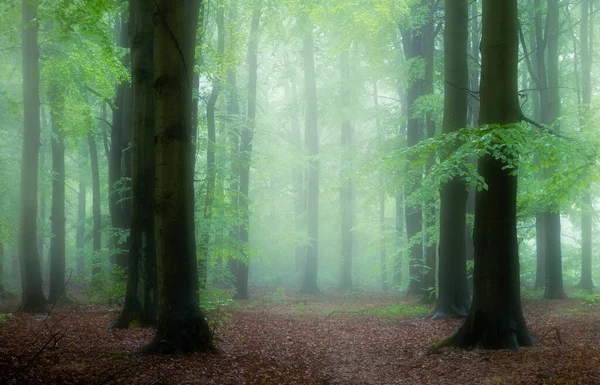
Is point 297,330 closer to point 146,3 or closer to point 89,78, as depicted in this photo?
point 146,3

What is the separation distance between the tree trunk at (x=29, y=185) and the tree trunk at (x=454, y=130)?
1116 centimetres

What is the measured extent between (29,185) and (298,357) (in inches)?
Answer: 395

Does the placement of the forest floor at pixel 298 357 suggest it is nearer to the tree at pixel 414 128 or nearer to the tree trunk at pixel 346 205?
the tree at pixel 414 128

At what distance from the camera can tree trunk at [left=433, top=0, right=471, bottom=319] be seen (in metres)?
11.8

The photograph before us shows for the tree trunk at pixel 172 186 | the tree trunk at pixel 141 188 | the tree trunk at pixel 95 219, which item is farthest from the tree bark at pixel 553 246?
the tree trunk at pixel 95 219

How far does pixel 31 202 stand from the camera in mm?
14086

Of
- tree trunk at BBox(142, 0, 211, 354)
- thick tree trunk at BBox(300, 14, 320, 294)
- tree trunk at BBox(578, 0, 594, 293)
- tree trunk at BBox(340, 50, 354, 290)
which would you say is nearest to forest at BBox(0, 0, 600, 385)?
tree trunk at BBox(142, 0, 211, 354)

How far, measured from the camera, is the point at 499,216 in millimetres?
7980

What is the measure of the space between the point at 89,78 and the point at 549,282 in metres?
16.8

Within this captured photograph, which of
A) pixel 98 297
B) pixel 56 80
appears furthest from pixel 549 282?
pixel 56 80

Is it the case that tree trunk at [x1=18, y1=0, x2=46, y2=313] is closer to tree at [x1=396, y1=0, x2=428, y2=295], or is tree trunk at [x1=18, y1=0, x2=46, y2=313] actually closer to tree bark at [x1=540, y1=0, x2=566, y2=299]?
tree at [x1=396, y1=0, x2=428, y2=295]

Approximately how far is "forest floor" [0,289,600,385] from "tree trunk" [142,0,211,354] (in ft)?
1.46

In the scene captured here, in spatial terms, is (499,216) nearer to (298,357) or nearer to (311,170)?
(298,357)

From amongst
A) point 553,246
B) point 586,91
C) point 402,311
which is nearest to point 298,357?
point 402,311
